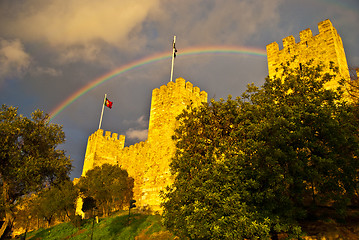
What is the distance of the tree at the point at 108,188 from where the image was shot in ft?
105

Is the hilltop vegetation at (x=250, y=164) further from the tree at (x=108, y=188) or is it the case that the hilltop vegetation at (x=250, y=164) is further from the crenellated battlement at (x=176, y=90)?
the tree at (x=108, y=188)

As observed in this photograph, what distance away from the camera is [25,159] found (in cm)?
1505

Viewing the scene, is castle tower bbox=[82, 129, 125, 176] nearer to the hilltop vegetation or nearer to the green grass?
the green grass

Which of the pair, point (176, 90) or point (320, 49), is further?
point (176, 90)

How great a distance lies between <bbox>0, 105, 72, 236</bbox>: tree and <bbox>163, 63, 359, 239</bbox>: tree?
8.65 metres

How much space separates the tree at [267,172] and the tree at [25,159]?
8647 millimetres

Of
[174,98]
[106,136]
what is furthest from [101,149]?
[174,98]

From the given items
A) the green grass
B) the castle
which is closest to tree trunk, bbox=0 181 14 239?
the green grass

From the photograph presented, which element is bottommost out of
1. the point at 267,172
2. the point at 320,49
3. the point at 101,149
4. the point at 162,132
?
the point at 267,172

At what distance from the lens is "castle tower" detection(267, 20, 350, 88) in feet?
72.9

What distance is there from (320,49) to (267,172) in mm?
17354

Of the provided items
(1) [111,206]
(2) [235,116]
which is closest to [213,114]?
(2) [235,116]

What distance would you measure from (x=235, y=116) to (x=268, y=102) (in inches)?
85.0

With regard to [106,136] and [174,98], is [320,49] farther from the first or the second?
[106,136]
